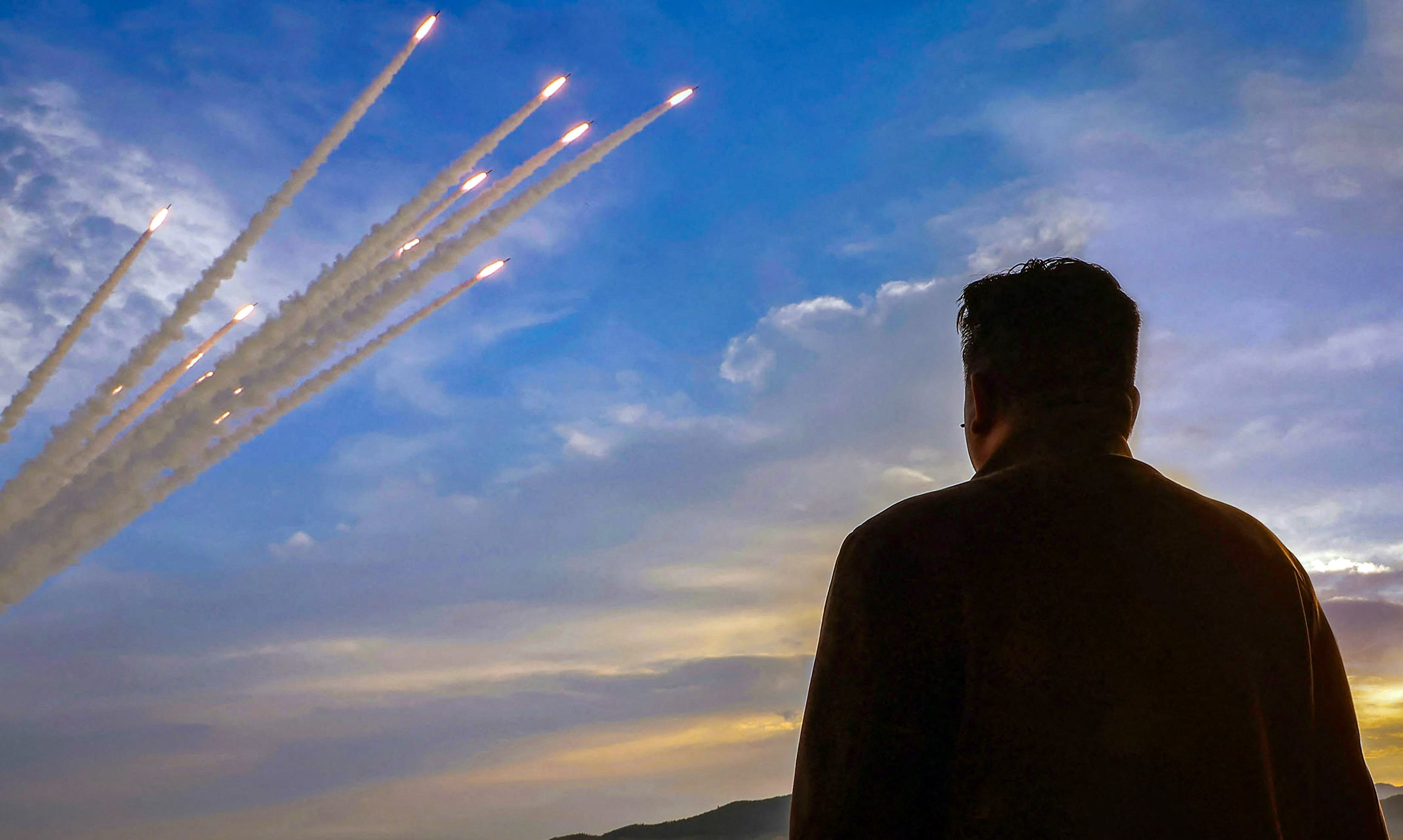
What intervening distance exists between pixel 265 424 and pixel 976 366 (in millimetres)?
48092

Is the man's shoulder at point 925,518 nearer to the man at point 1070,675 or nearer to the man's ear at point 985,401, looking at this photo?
the man at point 1070,675

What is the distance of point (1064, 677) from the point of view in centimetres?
354

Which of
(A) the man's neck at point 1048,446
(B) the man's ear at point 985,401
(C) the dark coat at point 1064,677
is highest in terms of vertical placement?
(B) the man's ear at point 985,401

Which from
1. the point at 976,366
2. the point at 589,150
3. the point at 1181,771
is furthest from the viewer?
the point at 589,150

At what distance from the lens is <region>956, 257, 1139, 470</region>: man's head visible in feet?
13.8

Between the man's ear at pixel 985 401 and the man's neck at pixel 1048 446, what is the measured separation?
19cm

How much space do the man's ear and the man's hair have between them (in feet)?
0.13

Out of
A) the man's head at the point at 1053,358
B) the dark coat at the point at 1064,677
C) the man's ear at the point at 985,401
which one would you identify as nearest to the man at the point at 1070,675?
the dark coat at the point at 1064,677

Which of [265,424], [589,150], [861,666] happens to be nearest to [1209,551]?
[861,666]

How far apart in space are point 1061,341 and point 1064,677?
1519 mm

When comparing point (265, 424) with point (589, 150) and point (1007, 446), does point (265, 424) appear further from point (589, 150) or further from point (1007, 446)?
point (1007, 446)

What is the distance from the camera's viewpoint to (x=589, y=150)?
44531 millimetres

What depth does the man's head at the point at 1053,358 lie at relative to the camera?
4.22 metres

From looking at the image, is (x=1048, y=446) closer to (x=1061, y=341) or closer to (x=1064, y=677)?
(x=1061, y=341)
